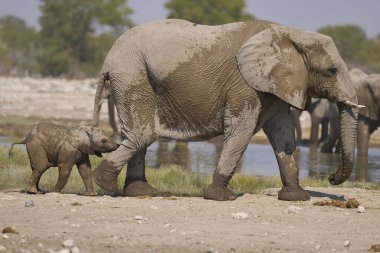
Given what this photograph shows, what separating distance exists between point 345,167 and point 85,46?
200 feet

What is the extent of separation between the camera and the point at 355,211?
9938mm

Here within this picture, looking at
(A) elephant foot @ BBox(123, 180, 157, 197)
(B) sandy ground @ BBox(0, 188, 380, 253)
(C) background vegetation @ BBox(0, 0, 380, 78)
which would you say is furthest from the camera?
(C) background vegetation @ BBox(0, 0, 380, 78)

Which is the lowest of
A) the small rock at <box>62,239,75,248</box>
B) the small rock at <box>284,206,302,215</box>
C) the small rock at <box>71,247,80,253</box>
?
the small rock at <box>71,247,80,253</box>

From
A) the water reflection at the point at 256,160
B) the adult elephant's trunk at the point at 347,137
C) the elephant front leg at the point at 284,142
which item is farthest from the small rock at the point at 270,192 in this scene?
the water reflection at the point at 256,160

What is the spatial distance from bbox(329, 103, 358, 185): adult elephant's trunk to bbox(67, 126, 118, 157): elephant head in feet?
8.62

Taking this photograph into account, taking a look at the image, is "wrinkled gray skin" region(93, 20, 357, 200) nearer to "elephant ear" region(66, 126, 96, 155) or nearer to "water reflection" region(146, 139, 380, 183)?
"elephant ear" region(66, 126, 96, 155)

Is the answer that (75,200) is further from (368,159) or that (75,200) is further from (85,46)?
(85,46)

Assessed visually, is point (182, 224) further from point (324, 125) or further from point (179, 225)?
point (324, 125)

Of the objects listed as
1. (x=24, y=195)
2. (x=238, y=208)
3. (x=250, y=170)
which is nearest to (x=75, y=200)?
(x=24, y=195)

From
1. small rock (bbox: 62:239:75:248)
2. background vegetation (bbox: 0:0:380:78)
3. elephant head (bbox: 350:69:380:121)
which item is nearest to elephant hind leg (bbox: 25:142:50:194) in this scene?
small rock (bbox: 62:239:75:248)

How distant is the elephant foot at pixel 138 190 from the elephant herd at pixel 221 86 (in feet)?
0.06

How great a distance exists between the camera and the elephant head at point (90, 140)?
10664mm

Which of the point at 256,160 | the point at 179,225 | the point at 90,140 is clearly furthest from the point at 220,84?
the point at 256,160

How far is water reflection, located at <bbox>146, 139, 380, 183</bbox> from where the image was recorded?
56.3ft
